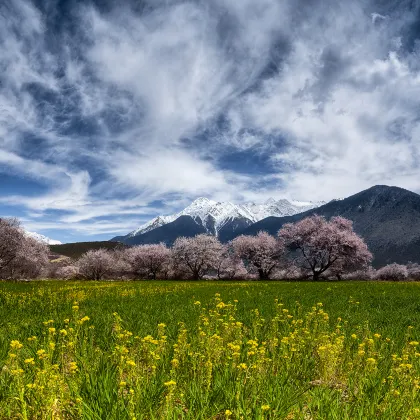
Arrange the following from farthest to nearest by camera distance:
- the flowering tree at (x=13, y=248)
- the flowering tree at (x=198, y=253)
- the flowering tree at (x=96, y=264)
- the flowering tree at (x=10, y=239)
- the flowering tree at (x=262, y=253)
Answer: the flowering tree at (x=96, y=264)
the flowering tree at (x=198, y=253)
the flowering tree at (x=262, y=253)
the flowering tree at (x=13, y=248)
the flowering tree at (x=10, y=239)

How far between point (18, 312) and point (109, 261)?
299ft

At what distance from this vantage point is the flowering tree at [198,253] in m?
89.1

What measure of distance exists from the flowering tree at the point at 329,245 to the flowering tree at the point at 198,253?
22.2 m

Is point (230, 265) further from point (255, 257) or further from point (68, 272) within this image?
point (68, 272)

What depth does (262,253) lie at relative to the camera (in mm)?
79562

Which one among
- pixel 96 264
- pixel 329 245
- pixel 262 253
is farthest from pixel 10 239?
pixel 329 245

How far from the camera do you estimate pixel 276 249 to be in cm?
7894

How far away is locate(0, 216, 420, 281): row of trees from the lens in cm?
6731

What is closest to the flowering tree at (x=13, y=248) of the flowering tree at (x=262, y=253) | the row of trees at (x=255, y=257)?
the row of trees at (x=255, y=257)

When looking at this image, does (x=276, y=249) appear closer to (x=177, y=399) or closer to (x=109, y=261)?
(x=109, y=261)

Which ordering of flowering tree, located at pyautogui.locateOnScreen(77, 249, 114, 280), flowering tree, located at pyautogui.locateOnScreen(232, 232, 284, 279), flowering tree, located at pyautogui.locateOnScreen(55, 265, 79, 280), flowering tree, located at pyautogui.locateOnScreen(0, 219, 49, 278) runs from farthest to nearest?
flowering tree, located at pyautogui.locateOnScreen(55, 265, 79, 280), flowering tree, located at pyautogui.locateOnScreen(77, 249, 114, 280), flowering tree, located at pyautogui.locateOnScreen(232, 232, 284, 279), flowering tree, located at pyautogui.locateOnScreen(0, 219, 49, 278)

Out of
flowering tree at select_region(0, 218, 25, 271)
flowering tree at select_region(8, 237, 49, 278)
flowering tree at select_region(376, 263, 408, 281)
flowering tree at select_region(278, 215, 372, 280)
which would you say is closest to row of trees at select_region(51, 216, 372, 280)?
flowering tree at select_region(278, 215, 372, 280)

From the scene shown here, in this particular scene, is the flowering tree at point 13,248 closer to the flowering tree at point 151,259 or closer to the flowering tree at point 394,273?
the flowering tree at point 151,259

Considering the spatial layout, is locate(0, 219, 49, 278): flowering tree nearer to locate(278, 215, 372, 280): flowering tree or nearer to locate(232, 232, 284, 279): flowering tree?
locate(232, 232, 284, 279): flowering tree
